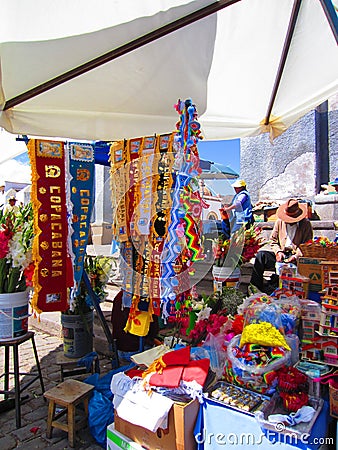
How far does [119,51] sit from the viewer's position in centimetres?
217

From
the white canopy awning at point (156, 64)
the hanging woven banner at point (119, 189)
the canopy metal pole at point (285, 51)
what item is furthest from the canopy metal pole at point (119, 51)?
the canopy metal pole at point (285, 51)

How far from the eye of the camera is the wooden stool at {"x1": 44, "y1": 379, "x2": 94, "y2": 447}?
7.05 ft

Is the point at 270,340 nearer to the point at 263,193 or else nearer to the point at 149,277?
the point at 149,277

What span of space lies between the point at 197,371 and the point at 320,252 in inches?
56.8

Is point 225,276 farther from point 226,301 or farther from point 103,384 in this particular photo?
point 103,384

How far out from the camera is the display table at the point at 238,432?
4.53 feet

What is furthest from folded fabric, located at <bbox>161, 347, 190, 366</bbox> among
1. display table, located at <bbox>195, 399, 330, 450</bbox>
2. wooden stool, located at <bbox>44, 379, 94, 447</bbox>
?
wooden stool, located at <bbox>44, 379, 94, 447</bbox>

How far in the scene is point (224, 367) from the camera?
1814 mm

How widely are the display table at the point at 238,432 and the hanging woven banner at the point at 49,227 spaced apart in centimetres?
Answer: 140

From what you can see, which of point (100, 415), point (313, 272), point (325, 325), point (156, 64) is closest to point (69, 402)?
point (100, 415)

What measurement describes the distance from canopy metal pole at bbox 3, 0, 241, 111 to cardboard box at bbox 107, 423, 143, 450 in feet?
7.32

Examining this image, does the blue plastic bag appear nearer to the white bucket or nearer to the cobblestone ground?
the cobblestone ground

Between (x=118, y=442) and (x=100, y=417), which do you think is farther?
(x=100, y=417)

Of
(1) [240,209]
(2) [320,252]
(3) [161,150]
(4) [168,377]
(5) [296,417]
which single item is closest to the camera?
(5) [296,417]
